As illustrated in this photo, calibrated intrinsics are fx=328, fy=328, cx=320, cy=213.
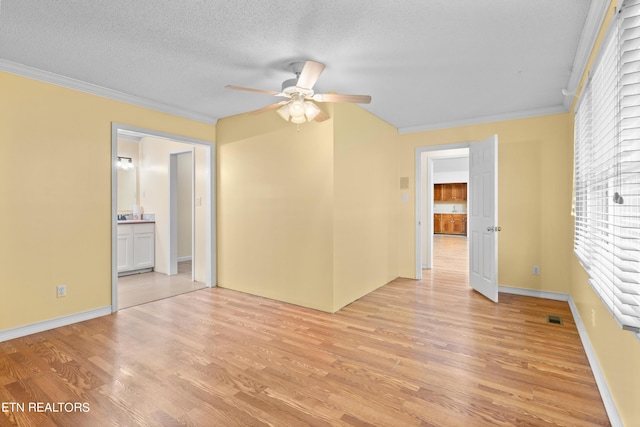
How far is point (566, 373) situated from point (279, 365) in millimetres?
2077

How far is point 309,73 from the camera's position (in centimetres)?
242

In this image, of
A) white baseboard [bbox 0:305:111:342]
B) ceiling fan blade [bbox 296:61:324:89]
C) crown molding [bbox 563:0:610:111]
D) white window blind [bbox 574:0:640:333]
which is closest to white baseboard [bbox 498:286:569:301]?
white window blind [bbox 574:0:640:333]

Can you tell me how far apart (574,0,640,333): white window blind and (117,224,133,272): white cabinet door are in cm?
614

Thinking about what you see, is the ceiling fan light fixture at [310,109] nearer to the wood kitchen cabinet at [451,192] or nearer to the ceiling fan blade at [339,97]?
the ceiling fan blade at [339,97]

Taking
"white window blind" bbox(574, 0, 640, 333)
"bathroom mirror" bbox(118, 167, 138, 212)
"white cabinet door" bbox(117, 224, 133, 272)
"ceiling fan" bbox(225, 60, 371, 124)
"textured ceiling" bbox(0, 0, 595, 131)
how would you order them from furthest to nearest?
1. "bathroom mirror" bbox(118, 167, 138, 212)
2. "white cabinet door" bbox(117, 224, 133, 272)
3. "ceiling fan" bbox(225, 60, 371, 124)
4. "textured ceiling" bbox(0, 0, 595, 131)
5. "white window blind" bbox(574, 0, 640, 333)

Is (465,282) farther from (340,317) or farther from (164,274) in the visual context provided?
(164,274)

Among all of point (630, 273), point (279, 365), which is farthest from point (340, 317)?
point (630, 273)

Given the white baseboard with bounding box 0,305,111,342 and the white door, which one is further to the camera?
the white door

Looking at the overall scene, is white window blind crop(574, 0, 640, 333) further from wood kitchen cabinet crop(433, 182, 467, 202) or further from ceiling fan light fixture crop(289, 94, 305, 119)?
wood kitchen cabinet crop(433, 182, 467, 202)

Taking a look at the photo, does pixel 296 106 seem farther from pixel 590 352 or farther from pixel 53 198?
pixel 590 352

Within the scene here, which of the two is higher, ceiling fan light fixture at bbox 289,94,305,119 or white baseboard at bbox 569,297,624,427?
ceiling fan light fixture at bbox 289,94,305,119

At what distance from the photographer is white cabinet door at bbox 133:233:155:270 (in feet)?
18.7

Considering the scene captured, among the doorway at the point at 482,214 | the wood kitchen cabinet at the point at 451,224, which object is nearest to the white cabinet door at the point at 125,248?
the doorway at the point at 482,214

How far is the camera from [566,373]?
7.71ft
